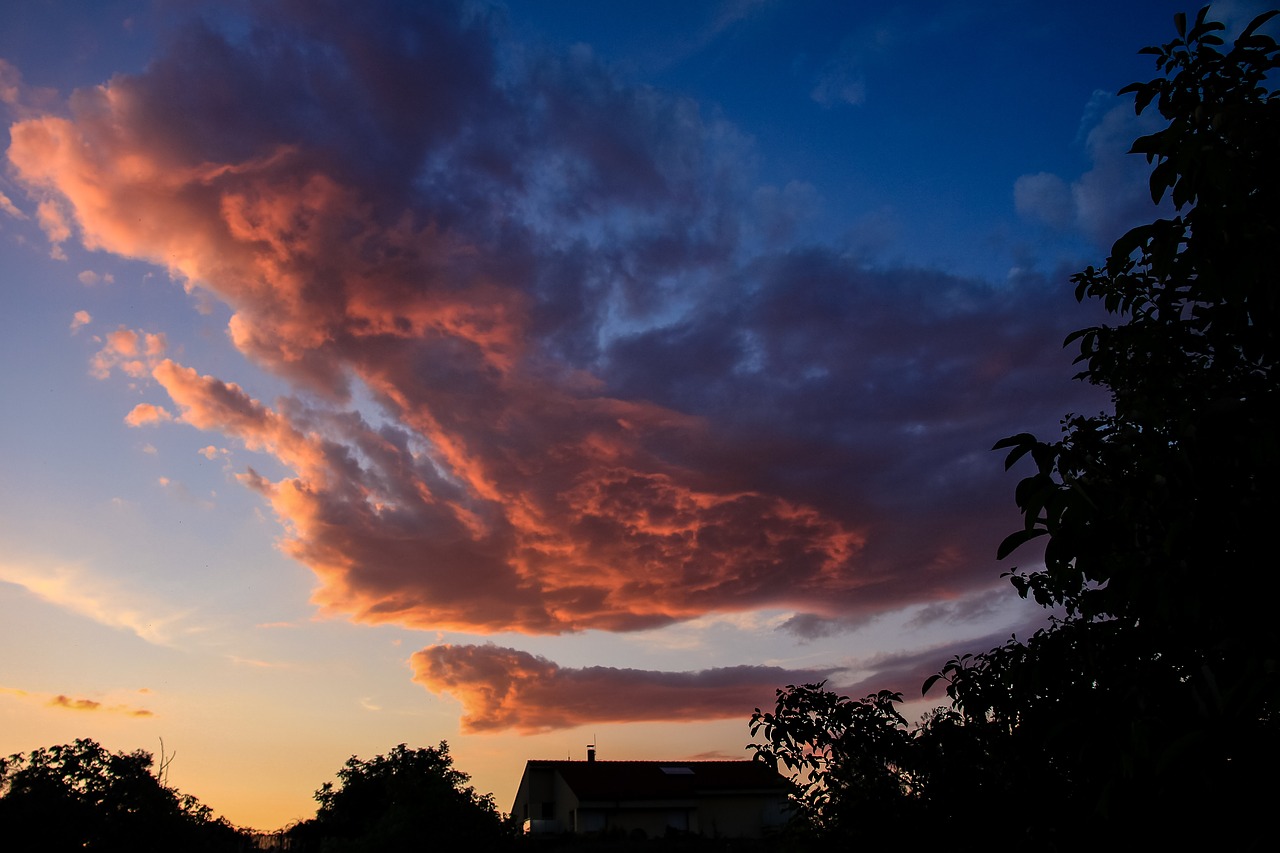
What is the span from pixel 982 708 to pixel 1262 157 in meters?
4.62

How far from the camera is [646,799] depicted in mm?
56719

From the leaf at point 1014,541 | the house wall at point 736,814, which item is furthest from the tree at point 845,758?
the house wall at point 736,814

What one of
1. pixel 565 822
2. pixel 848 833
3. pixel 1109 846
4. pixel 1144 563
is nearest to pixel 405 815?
pixel 848 833

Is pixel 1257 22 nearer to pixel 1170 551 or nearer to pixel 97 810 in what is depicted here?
pixel 1170 551

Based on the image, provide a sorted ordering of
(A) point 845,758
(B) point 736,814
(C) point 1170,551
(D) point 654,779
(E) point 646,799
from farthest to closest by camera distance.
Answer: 1. (D) point 654,779
2. (B) point 736,814
3. (E) point 646,799
4. (A) point 845,758
5. (C) point 1170,551

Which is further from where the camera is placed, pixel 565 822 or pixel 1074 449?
pixel 565 822

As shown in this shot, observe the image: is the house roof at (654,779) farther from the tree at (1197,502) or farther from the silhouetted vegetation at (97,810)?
the tree at (1197,502)

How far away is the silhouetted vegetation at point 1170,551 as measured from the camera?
152 inches

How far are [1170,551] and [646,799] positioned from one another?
5800 centimetres

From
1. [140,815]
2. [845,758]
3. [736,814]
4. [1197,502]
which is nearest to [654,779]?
[736,814]

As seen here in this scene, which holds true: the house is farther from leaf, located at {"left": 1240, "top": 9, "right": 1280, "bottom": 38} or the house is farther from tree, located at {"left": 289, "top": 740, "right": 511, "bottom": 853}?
leaf, located at {"left": 1240, "top": 9, "right": 1280, "bottom": 38}

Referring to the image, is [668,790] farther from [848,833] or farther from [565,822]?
[848,833]

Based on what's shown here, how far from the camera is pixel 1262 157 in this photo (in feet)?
15.3

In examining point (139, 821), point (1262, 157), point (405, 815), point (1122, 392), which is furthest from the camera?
point (405, 815)
